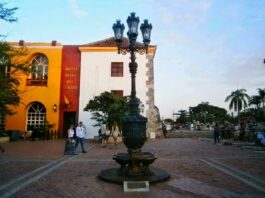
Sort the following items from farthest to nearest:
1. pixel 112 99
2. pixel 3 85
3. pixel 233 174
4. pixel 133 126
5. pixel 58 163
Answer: pixel 112 99 < pixel 3 85 < pixel 58 163 < pixel 233 174 < pixel 133 126

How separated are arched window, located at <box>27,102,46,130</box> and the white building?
3.40 metres

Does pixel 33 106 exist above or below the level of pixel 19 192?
above

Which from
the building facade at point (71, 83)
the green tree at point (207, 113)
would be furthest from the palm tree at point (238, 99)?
the building facade at point (71, 83)

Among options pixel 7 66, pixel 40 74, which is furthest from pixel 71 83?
pixel 7 66

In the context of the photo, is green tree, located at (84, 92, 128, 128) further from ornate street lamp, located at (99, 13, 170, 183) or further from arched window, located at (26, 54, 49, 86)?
ornate street lamp, located at (99, 13, 170, 183)

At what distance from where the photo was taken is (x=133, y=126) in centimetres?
840

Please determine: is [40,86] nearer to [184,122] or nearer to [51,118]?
[51,118]

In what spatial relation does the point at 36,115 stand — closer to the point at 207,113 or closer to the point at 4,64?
the point at 4,64

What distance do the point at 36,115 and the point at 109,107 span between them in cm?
852

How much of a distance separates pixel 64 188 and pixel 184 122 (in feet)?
301

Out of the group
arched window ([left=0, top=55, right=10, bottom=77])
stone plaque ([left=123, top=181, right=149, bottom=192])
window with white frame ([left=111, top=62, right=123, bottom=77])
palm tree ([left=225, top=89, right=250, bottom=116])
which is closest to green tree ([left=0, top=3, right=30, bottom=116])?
arched window ([left=0, top=55, right=10, bottom=77])

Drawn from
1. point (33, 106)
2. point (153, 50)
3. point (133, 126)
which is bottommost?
point (133, 126)

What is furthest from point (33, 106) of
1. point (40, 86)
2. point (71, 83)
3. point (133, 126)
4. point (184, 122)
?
point (184, 122)

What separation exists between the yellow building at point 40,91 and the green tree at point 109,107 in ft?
18.5
